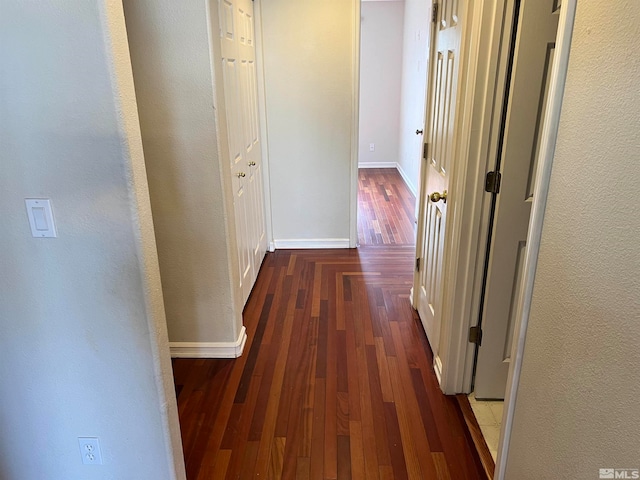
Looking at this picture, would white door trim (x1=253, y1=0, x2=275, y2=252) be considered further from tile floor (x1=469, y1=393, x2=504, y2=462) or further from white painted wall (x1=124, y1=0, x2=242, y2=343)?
tile floor (x1=469, y1=393, x2=504, y2=462)

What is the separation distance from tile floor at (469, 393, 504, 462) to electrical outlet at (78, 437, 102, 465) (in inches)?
58.3

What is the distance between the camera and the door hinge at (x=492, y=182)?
1.83 metres

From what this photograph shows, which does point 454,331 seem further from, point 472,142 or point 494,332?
point 472,142

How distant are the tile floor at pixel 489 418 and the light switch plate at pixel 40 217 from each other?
5.93ft

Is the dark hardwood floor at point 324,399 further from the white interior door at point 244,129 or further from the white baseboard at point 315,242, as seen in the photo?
the white baseboard at point 315,242

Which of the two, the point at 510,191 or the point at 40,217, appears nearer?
the point at 40,217

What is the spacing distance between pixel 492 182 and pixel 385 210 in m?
3.35

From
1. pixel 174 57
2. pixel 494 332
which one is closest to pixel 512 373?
pixel 494 332

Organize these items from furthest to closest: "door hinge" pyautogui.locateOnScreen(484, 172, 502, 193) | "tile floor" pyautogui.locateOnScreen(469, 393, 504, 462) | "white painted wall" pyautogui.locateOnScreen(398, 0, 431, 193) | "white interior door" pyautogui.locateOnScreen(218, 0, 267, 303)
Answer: "white painted wall" pyautogui.locateOnScreen(398, 0, 431, 193)
"white interior door" pyautogui.locateOnScreen(218, 0, 267, 303)
"tile floor" pyautogui.locateOnScreen(469, 393, 504, 462)
"door hinge" pyautogui.locateOnScreen(484, 172, 502, 193)

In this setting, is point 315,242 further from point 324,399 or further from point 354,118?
point 324,399

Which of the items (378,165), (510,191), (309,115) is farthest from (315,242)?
(378,165)

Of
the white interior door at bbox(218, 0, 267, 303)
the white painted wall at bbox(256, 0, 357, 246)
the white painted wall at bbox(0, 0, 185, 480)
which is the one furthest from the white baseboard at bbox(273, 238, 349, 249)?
the white painted wall at bbox(0, 0, 185, 480)

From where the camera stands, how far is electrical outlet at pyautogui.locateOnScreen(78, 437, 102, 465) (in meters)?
1.47

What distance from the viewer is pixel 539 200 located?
3.86ft
